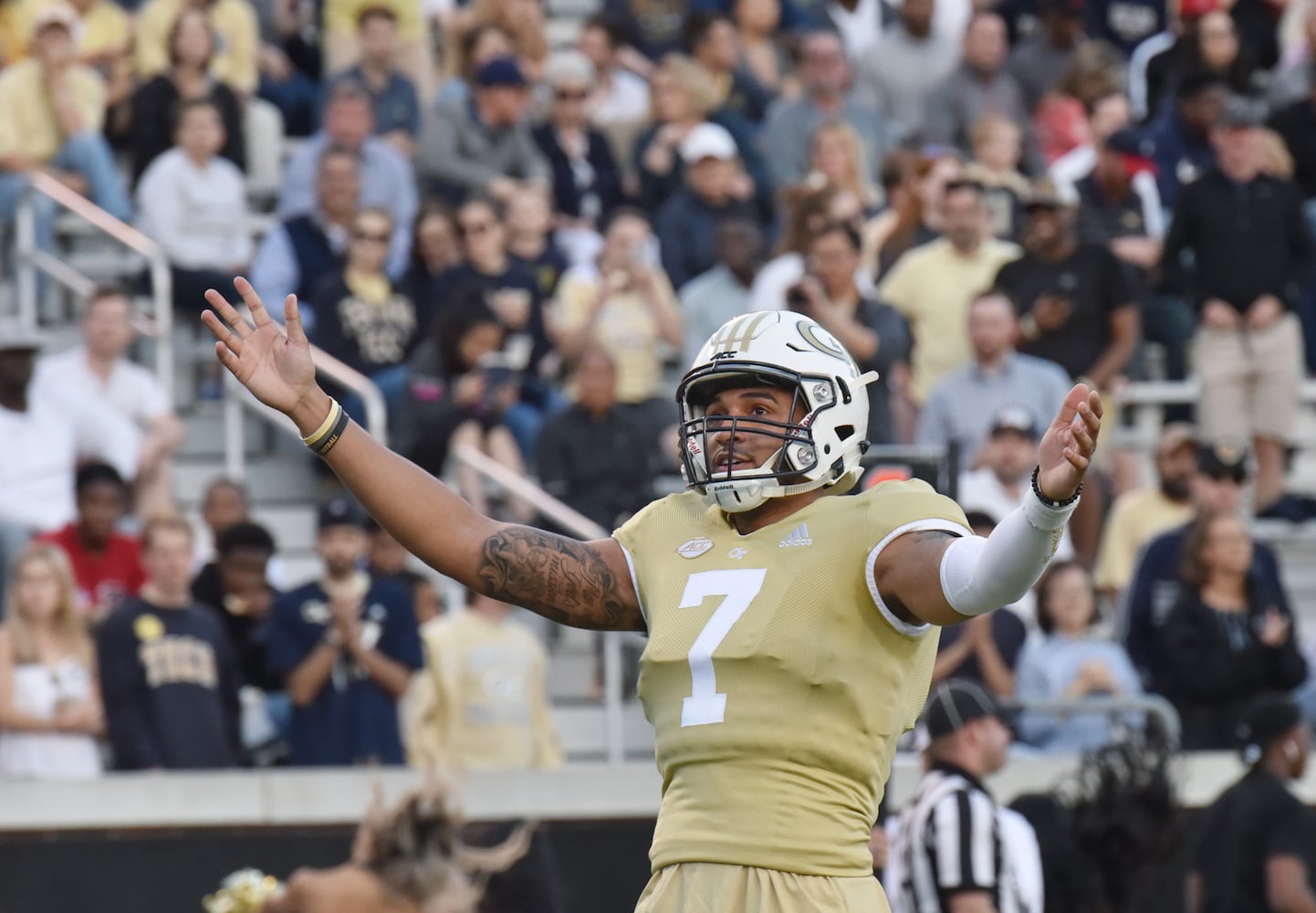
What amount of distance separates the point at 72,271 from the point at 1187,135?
6688 millimetres

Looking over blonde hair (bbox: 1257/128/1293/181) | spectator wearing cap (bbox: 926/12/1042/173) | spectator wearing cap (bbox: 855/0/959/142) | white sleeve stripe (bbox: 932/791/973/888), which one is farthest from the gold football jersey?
spectator wearing cap (bbox: 855/0/959/142)

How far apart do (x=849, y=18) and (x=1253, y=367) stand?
469 centimetres

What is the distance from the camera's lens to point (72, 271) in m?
12.9

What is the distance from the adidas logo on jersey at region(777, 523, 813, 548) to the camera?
16.5 feet

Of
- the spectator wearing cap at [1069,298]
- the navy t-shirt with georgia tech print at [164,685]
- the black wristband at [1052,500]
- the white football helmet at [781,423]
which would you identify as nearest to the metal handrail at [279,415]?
the navy t-shirt with georgia tech print at [164,685]

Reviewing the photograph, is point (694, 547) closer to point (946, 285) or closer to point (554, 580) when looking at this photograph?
point (554, 580)

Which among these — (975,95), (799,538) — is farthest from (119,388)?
(799,538)

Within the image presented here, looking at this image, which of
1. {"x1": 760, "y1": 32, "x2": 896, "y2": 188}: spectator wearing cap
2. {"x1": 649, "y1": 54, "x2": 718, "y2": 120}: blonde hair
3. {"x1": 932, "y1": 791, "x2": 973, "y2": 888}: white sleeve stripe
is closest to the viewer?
{"x1": 932, "y1": 791, "x2": 973, "y2": 888}: white sleeve stripe

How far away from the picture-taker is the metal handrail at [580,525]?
35.3 feet

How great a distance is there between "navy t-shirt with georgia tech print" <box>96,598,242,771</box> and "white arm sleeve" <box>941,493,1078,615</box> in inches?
223

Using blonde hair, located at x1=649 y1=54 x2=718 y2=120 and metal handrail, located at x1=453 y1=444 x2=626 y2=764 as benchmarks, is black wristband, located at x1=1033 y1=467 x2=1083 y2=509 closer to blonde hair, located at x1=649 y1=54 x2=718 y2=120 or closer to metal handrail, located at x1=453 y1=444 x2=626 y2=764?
metal handrail, located at x1=453 y1=444 x2=626 y2=764

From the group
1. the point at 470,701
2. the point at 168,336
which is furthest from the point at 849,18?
the point at 470,701

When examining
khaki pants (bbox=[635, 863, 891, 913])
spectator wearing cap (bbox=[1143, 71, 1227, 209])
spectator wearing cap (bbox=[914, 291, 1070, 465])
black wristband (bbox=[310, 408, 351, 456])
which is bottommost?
khaki pants (bbox=[635, 863, 891, 913])

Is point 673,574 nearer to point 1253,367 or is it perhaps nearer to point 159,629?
point 159,629
